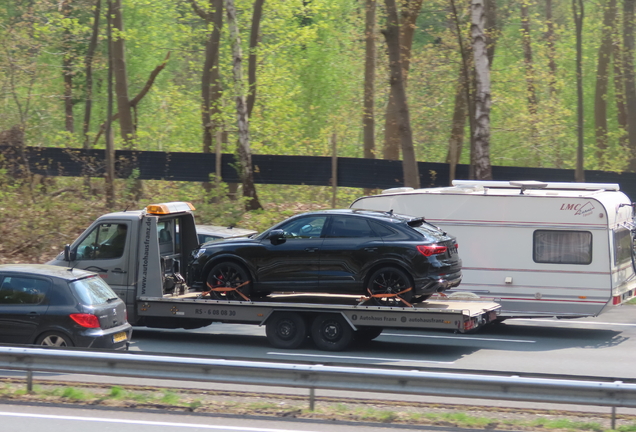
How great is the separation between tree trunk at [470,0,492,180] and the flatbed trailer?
672 centimetres

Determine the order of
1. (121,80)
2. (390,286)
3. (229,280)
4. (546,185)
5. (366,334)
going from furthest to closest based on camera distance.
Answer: (121,80)
(546,185)
(366,334)
(229,280)
(390,286)

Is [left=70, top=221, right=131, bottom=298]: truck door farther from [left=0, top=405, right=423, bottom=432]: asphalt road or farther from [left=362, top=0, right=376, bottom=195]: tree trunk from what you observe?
[left=362, top=0, right=376, bottom=195]: tree trunk

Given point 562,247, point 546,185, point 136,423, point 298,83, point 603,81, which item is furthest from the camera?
point 298,83

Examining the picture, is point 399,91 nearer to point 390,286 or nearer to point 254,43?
point 254,43

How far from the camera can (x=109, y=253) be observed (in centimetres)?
1296

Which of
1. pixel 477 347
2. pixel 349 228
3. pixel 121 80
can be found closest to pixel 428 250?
pixel 349 228

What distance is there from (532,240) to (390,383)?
7.36m

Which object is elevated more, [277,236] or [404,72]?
[404,72]

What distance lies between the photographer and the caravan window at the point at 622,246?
45.6 ft

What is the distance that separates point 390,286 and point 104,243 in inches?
193

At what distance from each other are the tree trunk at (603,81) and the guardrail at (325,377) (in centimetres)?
2282

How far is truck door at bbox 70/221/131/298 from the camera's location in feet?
42.2

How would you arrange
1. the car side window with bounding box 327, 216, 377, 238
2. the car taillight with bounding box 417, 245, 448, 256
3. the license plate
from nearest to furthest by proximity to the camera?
the license plate → the car taillight with bounding box 417, 245, 448, 256 → the car side window with bounding box 327, 216, 377, 238

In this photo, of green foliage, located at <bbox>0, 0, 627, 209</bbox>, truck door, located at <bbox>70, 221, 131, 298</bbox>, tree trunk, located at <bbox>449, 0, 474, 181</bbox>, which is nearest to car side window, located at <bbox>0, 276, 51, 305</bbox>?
truck door, located at <bbox>70, 221, 131, 298</bbox>
